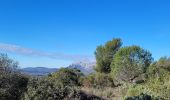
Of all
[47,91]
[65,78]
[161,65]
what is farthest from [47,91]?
[161,65]

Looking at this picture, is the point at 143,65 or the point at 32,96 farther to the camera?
the point at 143,65

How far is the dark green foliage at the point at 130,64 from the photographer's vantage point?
136 ft

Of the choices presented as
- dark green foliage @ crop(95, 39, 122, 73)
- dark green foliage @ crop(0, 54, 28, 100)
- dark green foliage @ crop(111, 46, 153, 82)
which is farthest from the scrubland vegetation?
dark green foliage @ crop(95, 39, 122, 73)

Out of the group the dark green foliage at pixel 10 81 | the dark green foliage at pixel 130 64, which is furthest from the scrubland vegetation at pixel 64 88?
the dark green foliage at pixel 130 64

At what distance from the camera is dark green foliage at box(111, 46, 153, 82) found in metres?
41.4

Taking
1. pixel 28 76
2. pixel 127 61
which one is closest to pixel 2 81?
pixel 28 76

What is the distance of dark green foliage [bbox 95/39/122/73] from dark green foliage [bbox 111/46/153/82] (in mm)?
9880

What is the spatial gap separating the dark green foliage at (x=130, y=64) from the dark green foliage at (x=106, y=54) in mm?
9880

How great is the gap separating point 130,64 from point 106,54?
12.6m

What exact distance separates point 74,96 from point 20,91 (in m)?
2.56

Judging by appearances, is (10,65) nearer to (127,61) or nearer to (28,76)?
(28,76)

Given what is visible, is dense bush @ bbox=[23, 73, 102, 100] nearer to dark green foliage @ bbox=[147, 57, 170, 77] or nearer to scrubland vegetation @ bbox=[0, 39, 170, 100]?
scrubland vegetation @ bbox=[0, 39, 170, 100]

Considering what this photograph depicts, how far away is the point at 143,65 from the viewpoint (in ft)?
140

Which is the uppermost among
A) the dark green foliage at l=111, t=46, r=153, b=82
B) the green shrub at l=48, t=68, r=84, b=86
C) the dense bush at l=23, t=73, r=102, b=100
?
the dark green foliage at l=111, t=46, r=153, b=82
